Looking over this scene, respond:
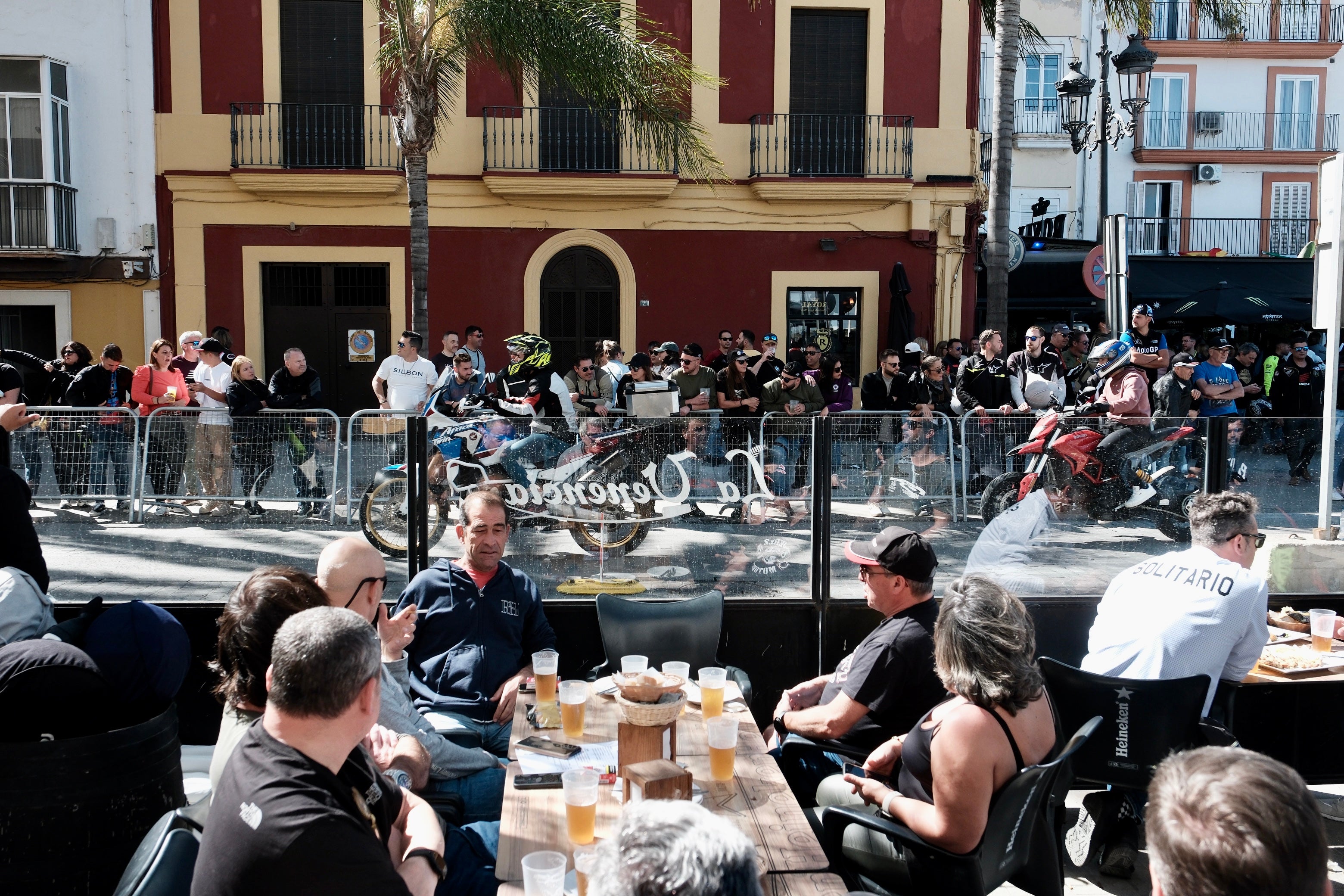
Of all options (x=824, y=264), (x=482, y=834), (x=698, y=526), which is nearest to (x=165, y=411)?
(x=698, y=526)

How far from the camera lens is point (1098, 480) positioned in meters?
5.54

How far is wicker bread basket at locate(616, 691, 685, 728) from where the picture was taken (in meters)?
2.95

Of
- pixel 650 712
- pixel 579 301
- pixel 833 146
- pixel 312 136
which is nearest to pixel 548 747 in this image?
pixel 650 712

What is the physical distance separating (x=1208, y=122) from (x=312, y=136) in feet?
70.8

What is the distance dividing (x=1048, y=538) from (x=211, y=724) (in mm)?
4149

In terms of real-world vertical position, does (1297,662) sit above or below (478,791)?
above

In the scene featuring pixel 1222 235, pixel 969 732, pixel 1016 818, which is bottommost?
pixel 1016 818

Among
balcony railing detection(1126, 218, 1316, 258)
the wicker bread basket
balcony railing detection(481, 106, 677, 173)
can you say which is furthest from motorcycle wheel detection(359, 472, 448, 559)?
balcony railing detection(1126, 218, 1316, 258)

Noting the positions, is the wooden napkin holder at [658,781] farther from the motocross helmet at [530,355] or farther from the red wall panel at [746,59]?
the red wall panel at [746,59]

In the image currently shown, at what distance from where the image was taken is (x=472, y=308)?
1641 cm

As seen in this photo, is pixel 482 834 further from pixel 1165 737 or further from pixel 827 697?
pixel 1165 737

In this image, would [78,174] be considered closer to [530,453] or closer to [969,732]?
[530,453]

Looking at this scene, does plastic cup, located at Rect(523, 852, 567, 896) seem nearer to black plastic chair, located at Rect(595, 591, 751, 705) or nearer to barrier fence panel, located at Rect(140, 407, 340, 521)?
black plastic chair, located at Rect(595, 591, 751, 705)

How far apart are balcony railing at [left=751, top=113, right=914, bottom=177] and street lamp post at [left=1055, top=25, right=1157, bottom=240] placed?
8.14 ft
